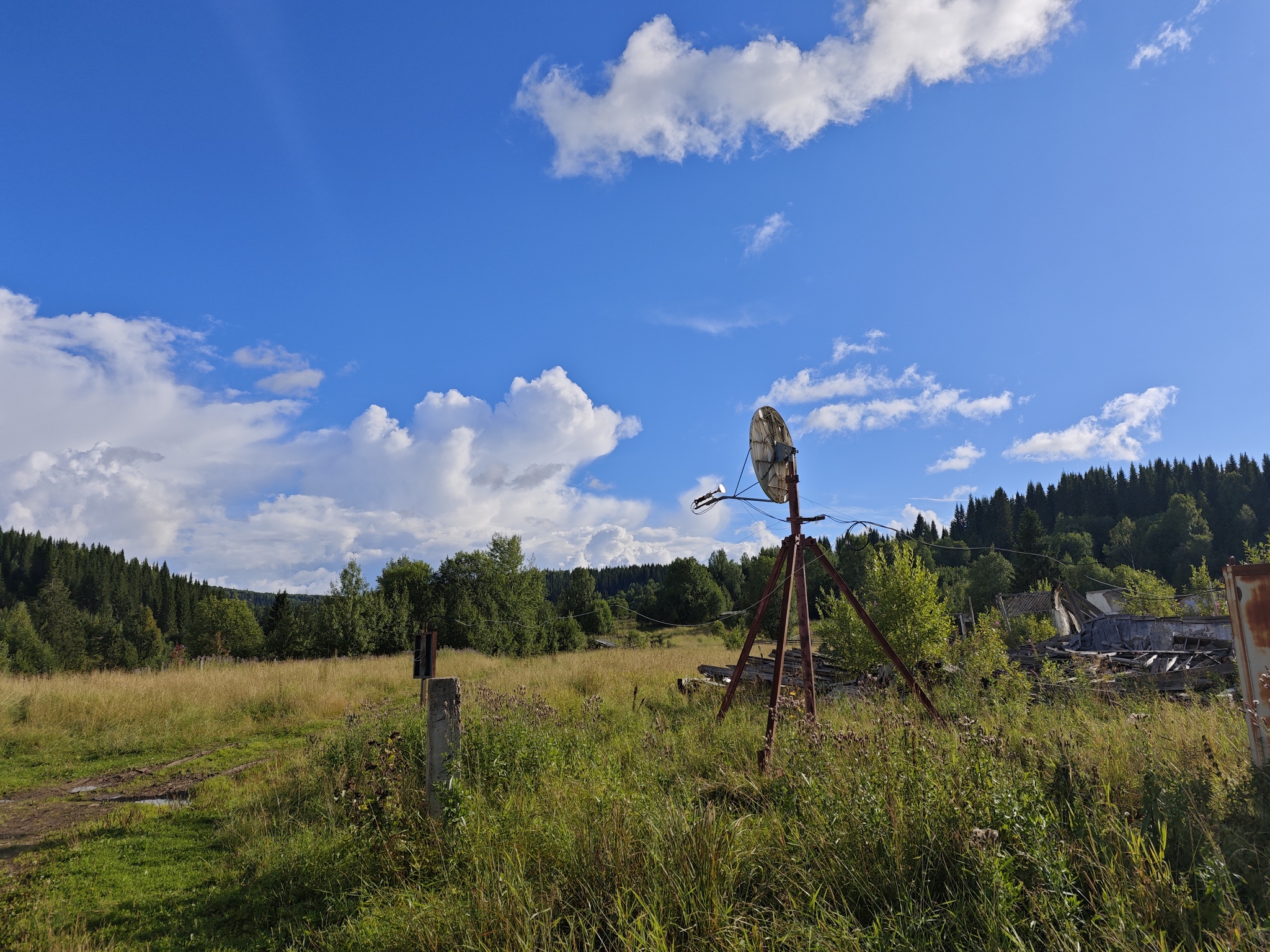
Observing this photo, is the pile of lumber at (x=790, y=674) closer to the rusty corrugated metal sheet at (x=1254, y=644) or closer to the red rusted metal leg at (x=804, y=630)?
the red rusted metal leg at (x=804, y=630)

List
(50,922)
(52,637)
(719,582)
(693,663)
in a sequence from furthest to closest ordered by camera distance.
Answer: (719,582) → (52,637) → (693,663) → (50,922)

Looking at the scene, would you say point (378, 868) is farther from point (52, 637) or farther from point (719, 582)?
point (719, 582)

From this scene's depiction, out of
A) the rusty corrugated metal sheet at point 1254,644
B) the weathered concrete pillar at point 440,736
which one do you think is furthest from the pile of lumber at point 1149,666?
the weathered concrete pillar at point 440,736

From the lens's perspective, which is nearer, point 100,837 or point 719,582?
point 100,837

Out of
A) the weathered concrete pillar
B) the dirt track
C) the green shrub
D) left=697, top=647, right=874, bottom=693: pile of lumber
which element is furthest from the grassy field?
the green shrub

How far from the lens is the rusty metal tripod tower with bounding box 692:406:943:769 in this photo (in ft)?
23.3

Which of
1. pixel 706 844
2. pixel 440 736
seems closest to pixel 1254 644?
pixel 706 844

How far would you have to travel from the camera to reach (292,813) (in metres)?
6.81

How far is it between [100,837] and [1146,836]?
30.9 ft

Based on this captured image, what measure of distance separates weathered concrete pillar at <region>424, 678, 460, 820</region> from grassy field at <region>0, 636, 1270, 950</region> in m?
0.15

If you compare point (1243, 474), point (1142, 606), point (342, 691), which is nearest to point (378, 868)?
point (342, 691)

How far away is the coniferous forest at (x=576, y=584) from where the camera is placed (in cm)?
3488

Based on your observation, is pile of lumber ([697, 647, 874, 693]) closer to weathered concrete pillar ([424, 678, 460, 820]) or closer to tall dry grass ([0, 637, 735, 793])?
tall dry grass ([0, 637, 735, 793])

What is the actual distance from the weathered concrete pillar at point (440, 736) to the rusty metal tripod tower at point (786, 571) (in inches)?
120
